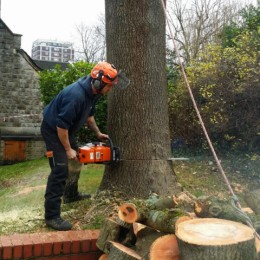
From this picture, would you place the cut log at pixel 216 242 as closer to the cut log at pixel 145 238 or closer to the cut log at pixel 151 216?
the cut log at pixel 151 216

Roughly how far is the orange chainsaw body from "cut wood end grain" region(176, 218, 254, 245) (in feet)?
5.10

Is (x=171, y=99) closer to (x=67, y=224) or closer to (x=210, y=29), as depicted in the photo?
(x=67, y=224)

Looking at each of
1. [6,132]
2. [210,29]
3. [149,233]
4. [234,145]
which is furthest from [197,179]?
[210,29]

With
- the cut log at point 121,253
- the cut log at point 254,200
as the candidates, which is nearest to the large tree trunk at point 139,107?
the cut log at point 254,200

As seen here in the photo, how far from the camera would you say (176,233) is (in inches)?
104

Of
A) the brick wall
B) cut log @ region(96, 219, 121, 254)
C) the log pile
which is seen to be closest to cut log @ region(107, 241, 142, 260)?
the log pile

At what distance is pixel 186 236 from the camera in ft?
8.45

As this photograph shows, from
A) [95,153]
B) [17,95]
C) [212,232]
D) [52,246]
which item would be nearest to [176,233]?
[212,232]

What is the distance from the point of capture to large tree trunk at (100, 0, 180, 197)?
4477 mm

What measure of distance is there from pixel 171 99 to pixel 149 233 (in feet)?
18.1

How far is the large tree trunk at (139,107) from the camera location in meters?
4.48

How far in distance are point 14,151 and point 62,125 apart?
51.3 feet

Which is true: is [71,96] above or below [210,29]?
below

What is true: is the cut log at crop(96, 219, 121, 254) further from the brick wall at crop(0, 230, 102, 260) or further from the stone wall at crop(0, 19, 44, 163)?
the stone wall at crop(0, 19, 44, 163)
